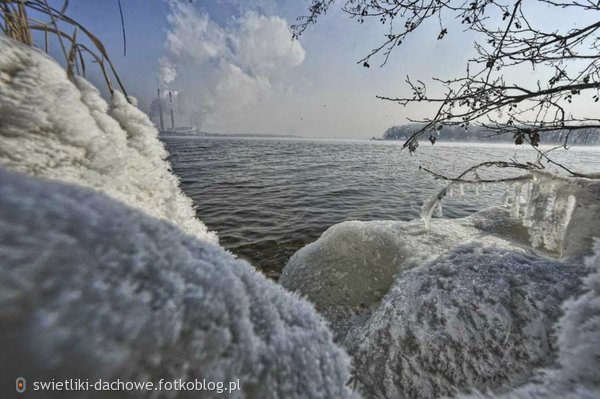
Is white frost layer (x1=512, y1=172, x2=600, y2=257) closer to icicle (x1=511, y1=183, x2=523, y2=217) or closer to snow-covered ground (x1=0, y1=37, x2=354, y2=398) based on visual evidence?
icicle (x1=511, y1=183, x2=523, y2=217)

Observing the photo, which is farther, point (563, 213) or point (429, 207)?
point (429, 207)

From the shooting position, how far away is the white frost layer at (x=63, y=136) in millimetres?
810

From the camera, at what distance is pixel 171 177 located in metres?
1.55

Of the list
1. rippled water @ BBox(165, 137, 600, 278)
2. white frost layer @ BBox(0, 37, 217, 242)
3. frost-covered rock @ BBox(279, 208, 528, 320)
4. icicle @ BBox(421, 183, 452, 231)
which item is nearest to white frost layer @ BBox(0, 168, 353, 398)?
white frost layer @ BBox(0, 37, 217, 242)

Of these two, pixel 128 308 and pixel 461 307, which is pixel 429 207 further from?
pixel 128 308

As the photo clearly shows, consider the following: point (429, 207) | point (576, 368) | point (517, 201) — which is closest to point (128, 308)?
point (576, 368)

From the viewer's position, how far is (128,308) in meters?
→ 0.48

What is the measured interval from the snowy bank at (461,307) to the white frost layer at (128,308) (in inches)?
55.5

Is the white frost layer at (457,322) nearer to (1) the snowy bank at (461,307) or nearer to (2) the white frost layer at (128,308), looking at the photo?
(1) the snowy bank at (461,307)

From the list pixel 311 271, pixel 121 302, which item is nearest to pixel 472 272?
pixel 311 271

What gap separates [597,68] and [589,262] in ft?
7.43

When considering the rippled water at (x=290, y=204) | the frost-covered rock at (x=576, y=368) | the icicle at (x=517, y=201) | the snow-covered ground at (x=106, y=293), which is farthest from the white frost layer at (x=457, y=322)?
the icicle at (x=517, y=201)

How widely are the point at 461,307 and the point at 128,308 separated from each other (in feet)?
9.21

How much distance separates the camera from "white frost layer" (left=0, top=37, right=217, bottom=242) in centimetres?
81
